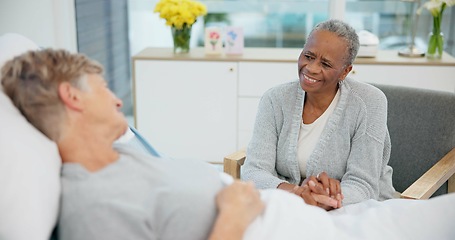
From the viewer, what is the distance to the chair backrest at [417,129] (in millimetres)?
2469

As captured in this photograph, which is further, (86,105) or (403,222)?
(403,222)

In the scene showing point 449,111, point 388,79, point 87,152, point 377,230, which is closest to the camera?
point 87,152

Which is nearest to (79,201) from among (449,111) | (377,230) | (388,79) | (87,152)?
(87,152)

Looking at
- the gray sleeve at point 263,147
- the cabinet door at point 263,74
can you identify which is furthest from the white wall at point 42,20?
the gray sleeve at point 263,147

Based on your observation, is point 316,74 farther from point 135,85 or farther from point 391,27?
point 391,27

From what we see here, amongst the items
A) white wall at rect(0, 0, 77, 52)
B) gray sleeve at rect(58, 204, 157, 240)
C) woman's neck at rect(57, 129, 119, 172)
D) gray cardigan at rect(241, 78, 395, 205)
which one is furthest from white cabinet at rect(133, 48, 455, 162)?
gray sleeve at rect(58, 204, 157, 240)

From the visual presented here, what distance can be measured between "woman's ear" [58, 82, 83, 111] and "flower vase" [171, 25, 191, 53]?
2457 millimetres

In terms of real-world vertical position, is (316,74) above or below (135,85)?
above

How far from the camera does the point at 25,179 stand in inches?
54.6

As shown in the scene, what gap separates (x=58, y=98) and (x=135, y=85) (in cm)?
250

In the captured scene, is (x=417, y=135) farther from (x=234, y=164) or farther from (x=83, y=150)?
(x=83, y=150)

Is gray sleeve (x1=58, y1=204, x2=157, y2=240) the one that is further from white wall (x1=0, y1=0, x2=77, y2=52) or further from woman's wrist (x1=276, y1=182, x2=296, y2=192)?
white wall (x1=0, y1=0, x2=77, y2=52)

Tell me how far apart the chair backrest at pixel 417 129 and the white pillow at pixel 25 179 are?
155 centimetres

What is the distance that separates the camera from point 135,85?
3959mm
